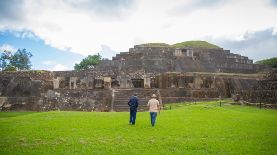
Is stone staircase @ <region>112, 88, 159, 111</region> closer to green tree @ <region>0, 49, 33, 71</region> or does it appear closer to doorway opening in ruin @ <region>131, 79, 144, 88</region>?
doorway opening in ruin @ <region>131, 79, 144, 88</region>

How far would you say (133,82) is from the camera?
25359mm

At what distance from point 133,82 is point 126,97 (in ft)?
10.9

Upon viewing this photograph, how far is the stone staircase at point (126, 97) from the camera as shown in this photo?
827 inches

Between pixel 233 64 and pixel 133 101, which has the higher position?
pixel 233 64

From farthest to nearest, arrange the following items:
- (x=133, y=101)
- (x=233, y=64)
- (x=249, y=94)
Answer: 1. (x=233, y=64)
2. (x=249, y=94)
3. (x=133, y=101)

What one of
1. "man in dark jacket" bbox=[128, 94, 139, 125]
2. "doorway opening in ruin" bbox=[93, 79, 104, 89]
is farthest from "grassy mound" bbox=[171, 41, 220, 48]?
"man in dark jacket" bbox=[128, 94, 139, 125]

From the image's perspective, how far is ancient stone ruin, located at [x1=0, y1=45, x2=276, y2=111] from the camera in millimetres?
22625

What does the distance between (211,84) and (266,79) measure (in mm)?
4474

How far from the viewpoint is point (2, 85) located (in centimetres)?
2706

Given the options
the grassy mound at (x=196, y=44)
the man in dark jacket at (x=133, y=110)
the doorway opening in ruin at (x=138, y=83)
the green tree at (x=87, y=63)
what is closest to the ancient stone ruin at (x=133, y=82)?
the doorway opening in ruin at (x=138, y=83)

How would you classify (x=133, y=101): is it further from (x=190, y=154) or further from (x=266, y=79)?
(x=266, y=79)

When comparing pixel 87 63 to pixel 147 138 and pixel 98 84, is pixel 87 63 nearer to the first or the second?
pixel 98 84

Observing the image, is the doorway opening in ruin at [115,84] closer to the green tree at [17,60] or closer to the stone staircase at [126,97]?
the stone staircase at [126,97]

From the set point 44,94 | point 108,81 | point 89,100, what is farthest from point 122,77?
point 44,94
